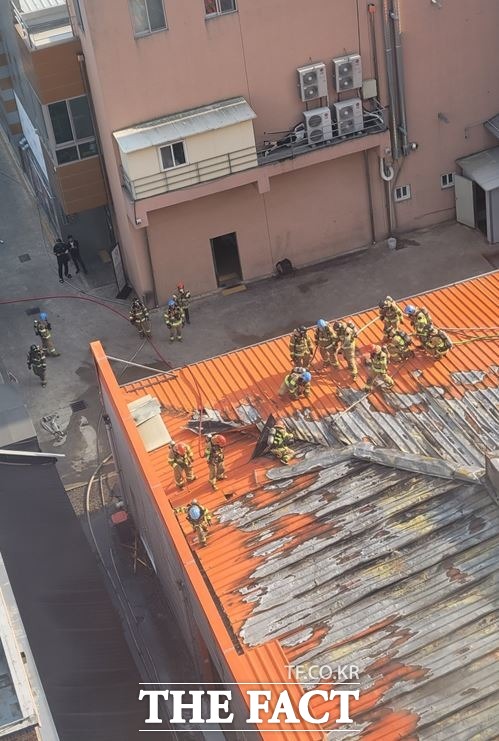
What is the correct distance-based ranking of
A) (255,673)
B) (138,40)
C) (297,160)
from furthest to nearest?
1. (297,160)
2. (138,40)
3. (255,673)

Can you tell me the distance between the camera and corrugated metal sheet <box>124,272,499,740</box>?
19891 millimetres

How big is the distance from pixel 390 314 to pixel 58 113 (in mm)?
16216

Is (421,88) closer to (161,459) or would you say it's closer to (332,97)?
(332,97)

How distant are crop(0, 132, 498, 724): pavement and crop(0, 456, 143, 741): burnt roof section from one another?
6.06 m

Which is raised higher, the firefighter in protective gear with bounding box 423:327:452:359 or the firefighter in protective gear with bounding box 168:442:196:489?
the firefighter in protective gear with bounding box 423:327:452:359

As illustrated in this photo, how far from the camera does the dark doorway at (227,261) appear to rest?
39.9 m

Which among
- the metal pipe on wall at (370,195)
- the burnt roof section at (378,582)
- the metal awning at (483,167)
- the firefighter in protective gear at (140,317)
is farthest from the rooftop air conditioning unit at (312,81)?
the burnt roof section at (378,582)

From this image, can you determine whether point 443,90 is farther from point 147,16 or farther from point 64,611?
point 64,611

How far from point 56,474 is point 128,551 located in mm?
2993

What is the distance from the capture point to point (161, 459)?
26.3 metres

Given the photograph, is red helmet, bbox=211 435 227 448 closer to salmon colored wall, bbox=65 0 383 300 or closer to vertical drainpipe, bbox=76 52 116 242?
salmon colored wall, bbox=65 0 383 300

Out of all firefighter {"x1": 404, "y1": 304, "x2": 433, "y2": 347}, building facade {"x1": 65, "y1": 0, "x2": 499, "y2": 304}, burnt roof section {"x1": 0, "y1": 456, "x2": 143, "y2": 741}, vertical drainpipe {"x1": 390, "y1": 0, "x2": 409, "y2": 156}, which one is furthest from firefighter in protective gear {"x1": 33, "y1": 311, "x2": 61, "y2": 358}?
firefighter {"x1": 404, "y1": 304, "x2": 433, "y2": 347}

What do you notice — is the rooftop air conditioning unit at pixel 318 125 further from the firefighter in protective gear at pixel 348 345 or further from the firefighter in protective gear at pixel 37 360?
the firefighter in protective gear at pixel 348 345

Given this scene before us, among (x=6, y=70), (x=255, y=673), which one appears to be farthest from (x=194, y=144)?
(x=255, y=673)
